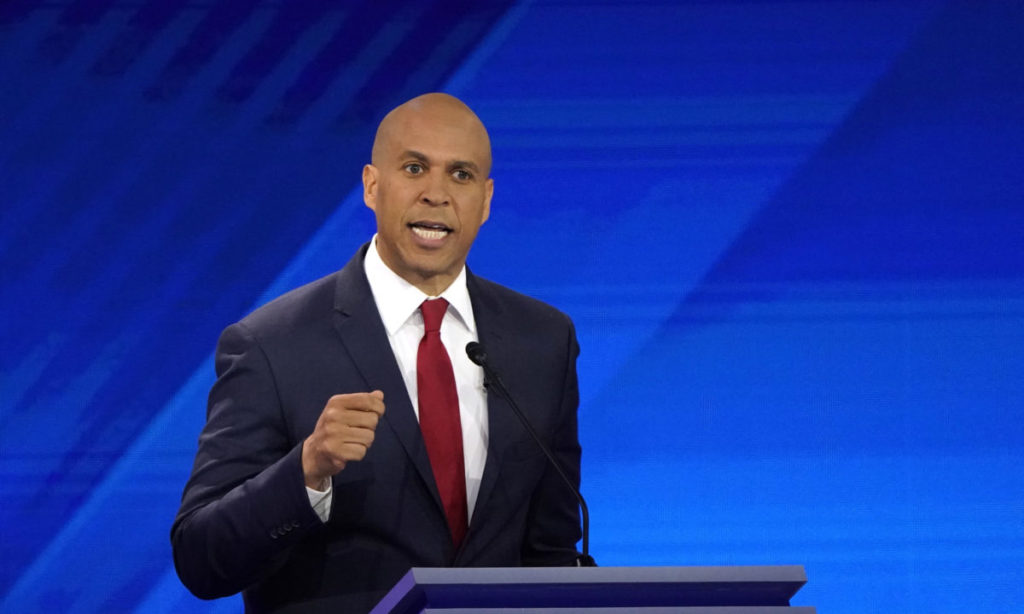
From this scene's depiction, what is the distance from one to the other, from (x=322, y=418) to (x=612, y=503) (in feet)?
5.30

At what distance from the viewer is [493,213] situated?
130 inches

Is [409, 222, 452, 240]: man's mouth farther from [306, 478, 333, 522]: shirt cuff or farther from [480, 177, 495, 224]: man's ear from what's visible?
[306, 478, 333, 522]: shirt cuff

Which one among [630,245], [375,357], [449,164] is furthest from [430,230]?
[630,245]

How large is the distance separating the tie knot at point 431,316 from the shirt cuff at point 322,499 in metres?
0.41

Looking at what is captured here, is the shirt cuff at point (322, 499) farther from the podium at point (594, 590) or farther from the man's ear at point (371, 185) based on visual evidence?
the man's ear at point (371, 185)

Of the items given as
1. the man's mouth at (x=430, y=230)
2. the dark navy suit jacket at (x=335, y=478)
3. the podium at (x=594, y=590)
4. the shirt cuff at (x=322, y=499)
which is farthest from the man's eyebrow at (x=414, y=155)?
the podium at (x=594, y=590)

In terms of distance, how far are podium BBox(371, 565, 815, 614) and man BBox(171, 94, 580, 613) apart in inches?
17.6

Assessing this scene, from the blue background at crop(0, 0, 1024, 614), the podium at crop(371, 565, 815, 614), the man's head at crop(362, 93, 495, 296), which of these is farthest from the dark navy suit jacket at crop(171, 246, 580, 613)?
the blue background at crop(0, 0, 1024, 614)

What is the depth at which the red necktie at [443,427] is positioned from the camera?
7.08 feet

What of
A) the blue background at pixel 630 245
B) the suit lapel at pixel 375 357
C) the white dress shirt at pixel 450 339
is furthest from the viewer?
the blue background at pixel 630 245

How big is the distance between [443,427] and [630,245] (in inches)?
48.9

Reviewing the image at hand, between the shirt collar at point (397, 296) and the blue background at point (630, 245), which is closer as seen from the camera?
the shirt collar at point (397, 296)

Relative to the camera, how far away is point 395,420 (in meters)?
2.12

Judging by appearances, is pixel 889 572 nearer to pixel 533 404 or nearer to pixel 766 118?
pixel 766 118
